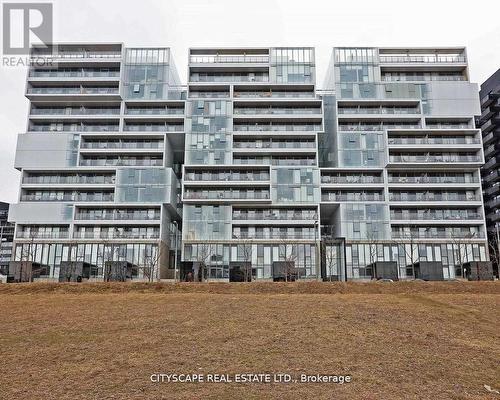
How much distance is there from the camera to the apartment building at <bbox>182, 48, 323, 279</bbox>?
79.5 metres

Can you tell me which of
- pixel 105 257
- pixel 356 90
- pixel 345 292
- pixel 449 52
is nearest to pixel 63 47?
pixel 105 257

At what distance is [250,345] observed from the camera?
1895 centimetres

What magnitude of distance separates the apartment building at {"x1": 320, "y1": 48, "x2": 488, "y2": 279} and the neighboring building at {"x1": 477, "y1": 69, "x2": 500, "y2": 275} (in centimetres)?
1865

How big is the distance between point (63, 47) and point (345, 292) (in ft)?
248

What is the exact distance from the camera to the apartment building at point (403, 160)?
79375 mm

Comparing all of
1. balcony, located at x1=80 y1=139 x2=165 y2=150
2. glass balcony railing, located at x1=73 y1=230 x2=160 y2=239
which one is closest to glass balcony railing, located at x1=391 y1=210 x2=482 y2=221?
glass balcony railing, located at x1=73 y1=230 x2=160 y2=239

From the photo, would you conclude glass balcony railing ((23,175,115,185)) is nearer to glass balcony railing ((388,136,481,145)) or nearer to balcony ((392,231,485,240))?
balcony ((392,231,485,240))

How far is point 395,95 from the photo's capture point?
87250 mm

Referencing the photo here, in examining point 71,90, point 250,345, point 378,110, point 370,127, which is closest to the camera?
point 250,345

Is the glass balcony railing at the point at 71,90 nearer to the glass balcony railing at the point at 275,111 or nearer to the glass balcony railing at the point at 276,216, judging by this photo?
the glass balcony railing at the point at 275,111

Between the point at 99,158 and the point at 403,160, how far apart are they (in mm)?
52024

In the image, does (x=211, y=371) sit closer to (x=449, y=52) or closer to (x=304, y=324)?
(x=304, y=324)

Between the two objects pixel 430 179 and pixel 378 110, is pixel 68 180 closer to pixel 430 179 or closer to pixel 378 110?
pixel 378 110

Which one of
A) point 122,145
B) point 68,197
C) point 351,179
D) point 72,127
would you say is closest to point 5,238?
point 72,127
